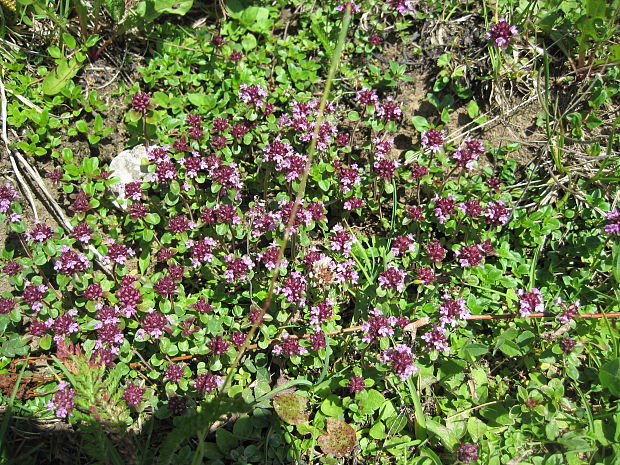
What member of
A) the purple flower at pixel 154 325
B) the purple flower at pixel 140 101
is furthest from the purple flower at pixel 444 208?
the purple flower at pixel 140 101

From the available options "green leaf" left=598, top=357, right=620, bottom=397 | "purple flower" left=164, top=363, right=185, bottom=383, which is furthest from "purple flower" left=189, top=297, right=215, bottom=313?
"green leaf" left=598, top=357, right=620, bottom=397

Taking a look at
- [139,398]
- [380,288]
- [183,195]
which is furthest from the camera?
[183,195]

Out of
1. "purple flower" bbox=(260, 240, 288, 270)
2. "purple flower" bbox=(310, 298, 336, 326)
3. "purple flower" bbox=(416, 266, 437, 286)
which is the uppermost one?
"purple flower" bbox=(260, 240, 288, 270)

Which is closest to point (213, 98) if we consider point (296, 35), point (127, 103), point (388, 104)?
point (127, 103)

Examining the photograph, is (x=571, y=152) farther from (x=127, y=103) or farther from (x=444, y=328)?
(x=127, y=103)

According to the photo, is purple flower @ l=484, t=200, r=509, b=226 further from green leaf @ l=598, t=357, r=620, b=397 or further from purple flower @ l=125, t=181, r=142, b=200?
purple flower @ l=125, t=181, r=142, b=200

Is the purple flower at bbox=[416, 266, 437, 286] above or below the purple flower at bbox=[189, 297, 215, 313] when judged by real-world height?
below
